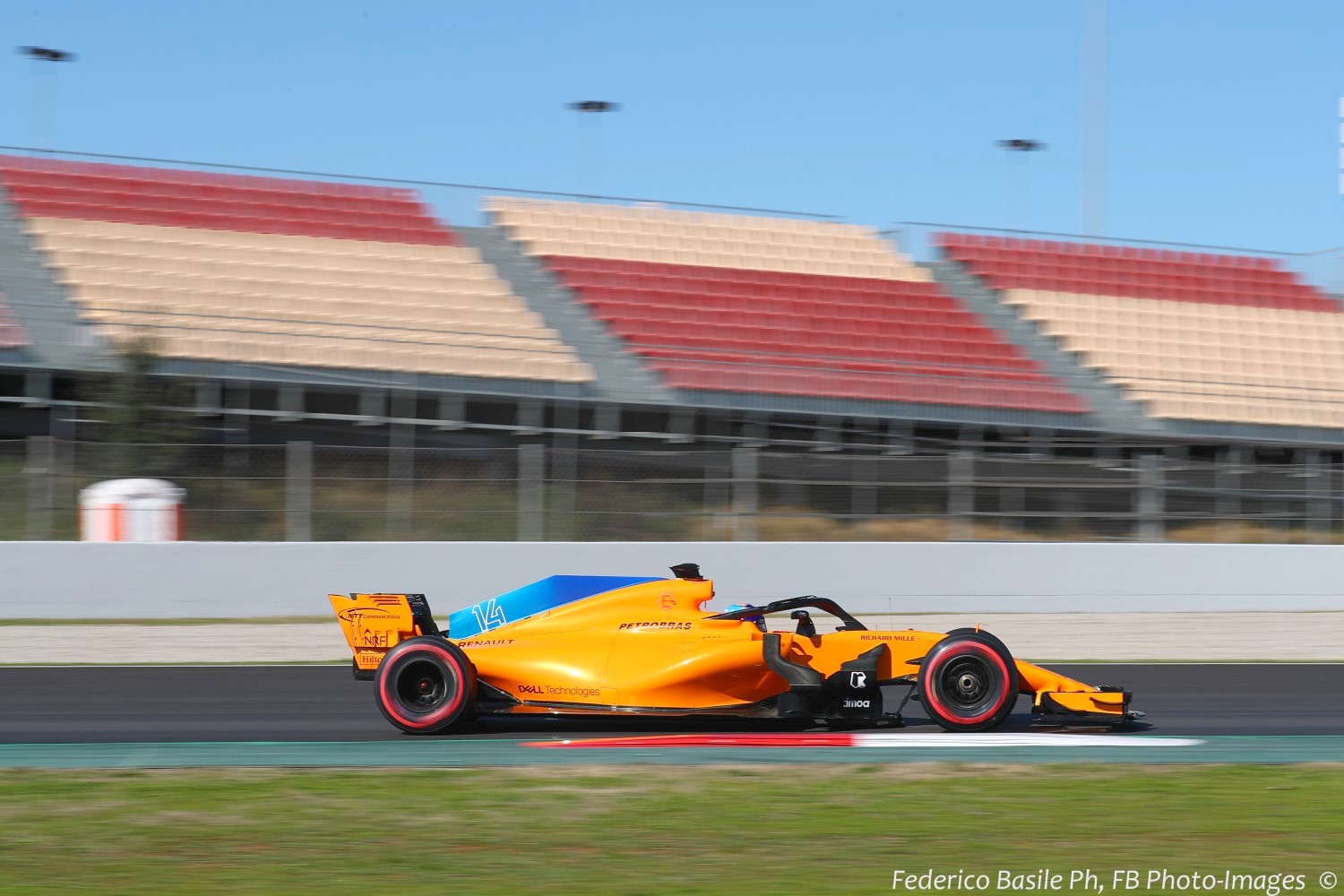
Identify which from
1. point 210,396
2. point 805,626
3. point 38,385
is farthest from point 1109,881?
point 38,385

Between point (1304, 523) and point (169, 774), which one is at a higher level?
point (1304, 523)

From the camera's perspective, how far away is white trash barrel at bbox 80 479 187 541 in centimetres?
1501

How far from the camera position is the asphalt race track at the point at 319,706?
824 centimetres

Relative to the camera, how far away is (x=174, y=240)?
2233cm

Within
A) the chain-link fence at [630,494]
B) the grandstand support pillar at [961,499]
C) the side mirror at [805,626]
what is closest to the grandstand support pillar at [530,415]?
the chain-link fence at [630,494]

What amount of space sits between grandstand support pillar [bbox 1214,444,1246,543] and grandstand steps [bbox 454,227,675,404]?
23.9 feet

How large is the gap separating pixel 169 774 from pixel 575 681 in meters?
2.06

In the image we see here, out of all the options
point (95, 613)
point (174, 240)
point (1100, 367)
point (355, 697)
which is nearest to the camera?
point (355, 697)

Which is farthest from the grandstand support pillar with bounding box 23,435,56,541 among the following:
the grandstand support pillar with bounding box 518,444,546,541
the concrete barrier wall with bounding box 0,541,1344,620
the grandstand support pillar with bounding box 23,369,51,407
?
the grandstand support pillar with bounding box 518,444,546,541

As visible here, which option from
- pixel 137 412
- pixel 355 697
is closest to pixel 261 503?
pixel 137 412

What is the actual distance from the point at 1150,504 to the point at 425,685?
1158 cm

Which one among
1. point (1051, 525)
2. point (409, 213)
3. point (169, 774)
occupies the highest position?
point (409, 213)

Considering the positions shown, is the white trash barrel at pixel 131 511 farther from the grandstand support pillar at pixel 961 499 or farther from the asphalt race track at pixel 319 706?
the grandstand support pillar at pixel 961 499

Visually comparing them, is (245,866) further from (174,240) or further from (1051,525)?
(174,240)
